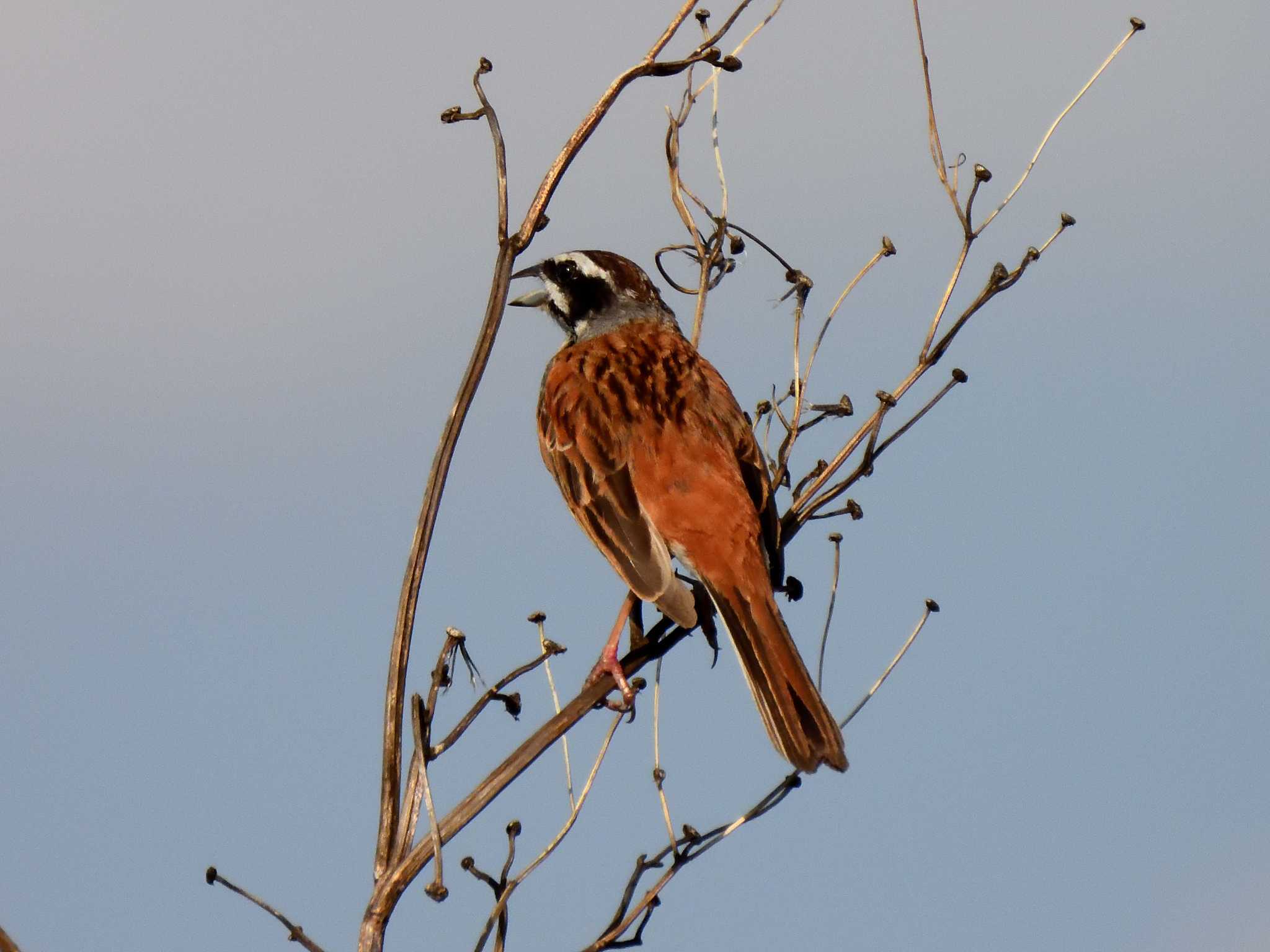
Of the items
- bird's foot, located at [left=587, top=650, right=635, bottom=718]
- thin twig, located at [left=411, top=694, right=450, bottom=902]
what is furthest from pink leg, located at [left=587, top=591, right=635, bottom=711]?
thin twig, located at [left=411, top=694, right=450, bottom=902]

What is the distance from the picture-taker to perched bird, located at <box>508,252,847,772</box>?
521 cm

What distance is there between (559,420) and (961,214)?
2.31 m

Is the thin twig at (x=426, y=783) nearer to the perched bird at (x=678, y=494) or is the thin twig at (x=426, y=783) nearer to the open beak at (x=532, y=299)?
the perched bird at (x=678, y=494)

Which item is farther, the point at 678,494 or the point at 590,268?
the point at 590,268

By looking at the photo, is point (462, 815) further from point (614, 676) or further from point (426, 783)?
point (614, 676)

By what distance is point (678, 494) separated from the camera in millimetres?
6121

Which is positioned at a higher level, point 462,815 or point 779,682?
point 779,682

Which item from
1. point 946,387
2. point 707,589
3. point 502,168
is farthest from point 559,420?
point 502,168

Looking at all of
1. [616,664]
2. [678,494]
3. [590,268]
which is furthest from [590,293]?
[616,664]

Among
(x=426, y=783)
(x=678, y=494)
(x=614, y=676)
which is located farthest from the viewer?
(x=678, y=494)

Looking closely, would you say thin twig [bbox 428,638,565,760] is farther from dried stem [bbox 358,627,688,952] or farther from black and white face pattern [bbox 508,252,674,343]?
black and white face pattern [bbox 508,252,674,343]

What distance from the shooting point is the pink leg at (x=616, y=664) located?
4.80 metres

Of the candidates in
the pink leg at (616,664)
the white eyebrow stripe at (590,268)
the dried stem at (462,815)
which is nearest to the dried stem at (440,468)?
the dried stem at (462,815)

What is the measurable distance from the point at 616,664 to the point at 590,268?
10.2ft
